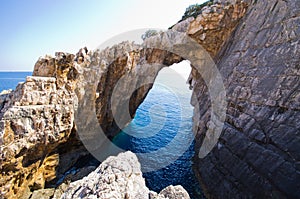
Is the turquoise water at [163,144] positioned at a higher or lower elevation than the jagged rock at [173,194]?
lower

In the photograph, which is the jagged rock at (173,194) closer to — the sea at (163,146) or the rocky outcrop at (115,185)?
the rocky outcrop at (115,185)

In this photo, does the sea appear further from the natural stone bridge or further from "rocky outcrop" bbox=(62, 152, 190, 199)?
"rocky outcrop" bbox=(62, 152, 190, 199)

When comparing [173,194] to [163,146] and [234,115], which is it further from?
[163,146]

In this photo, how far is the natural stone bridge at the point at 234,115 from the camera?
8.62m

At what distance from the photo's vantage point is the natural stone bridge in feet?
28.3

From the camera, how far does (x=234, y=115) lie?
1233cm

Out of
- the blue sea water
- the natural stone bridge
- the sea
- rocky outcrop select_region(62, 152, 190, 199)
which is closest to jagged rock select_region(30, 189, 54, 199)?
the natural stone bridge

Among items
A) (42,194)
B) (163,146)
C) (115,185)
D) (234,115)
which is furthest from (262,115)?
(42,194)

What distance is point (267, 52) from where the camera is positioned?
11.1 m

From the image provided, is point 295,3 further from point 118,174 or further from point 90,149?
point 90,149

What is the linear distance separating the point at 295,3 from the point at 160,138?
18242 millimetres

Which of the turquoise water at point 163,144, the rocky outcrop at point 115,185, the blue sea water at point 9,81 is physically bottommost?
the blue sea water at point 9,81

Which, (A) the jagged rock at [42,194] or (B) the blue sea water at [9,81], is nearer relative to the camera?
(A) the jagged rock at [42,194]

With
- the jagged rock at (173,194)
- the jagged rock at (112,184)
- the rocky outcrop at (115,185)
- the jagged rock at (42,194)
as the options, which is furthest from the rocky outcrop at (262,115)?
the jagged rock at (42,194)
